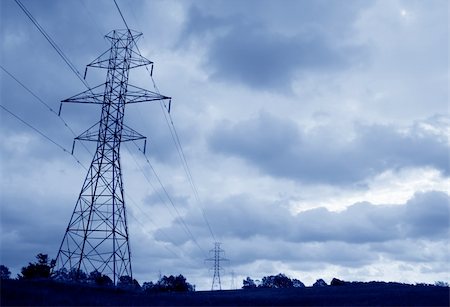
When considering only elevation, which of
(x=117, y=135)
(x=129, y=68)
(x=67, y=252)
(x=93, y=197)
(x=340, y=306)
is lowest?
(x=340, y=306)

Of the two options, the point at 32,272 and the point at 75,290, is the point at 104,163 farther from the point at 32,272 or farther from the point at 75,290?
the point at 32,272

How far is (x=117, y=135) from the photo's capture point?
36938mm

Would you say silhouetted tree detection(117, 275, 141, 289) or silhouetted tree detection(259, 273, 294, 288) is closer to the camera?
silhouetted tree detection(117, 275, 141, 289)

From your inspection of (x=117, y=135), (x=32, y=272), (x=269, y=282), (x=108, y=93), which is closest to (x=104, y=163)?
(x=117, y=135)

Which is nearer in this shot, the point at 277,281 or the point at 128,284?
the point at 128,284

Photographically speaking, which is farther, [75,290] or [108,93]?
[108,93]

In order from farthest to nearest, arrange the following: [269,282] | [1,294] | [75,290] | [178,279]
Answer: [269,282] → [178,279] → [75,290] → [1,294]

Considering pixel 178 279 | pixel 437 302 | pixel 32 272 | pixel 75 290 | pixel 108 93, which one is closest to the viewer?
Answer: pixel 75 290

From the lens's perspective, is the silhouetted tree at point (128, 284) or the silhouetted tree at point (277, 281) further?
the silhouetted tree at point (277, 281)

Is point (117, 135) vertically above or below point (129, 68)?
below

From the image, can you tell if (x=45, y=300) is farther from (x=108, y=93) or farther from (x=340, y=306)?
(x=108, y=93)

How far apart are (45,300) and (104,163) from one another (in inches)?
620

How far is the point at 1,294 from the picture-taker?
66.2ft

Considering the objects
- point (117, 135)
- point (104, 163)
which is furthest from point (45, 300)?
point (117, 135)
